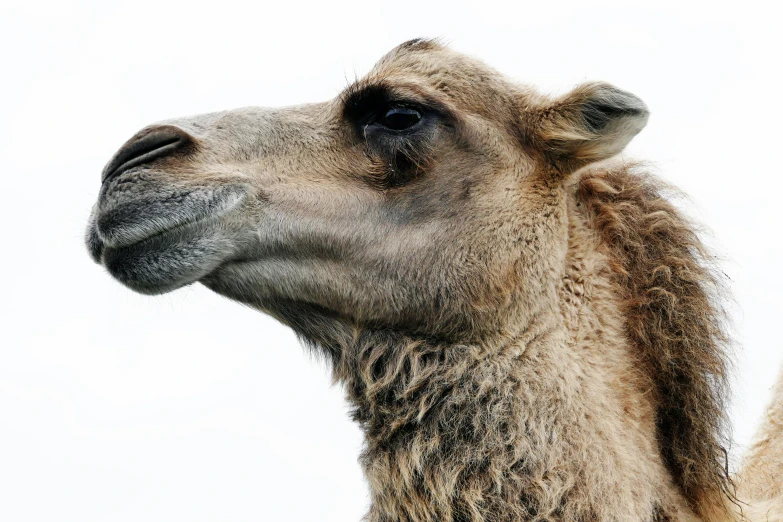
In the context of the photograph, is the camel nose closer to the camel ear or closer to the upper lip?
the upper lip

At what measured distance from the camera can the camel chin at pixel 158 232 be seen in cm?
461

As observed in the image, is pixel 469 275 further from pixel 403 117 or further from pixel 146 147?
pixel 146 147

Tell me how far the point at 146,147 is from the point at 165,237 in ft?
1.61

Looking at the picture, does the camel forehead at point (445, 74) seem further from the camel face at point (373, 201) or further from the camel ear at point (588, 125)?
the camel ear at point (588, 125)

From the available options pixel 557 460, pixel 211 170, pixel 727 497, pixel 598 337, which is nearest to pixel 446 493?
pixel 557 460

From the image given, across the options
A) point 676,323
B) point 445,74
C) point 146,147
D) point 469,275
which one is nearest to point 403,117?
point 445,74

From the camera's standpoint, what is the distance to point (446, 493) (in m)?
4.52

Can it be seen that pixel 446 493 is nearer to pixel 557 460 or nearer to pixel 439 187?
pixel 557 460

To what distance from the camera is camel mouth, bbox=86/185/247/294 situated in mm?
4613

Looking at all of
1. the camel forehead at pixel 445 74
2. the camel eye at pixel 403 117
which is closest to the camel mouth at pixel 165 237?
the camel eye at pixel 403 117

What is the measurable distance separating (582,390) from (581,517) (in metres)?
0.62

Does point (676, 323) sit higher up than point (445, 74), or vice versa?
point (445, 74)

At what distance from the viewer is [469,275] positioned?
482 centimetres

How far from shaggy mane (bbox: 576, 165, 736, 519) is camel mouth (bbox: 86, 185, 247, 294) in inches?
77.2
